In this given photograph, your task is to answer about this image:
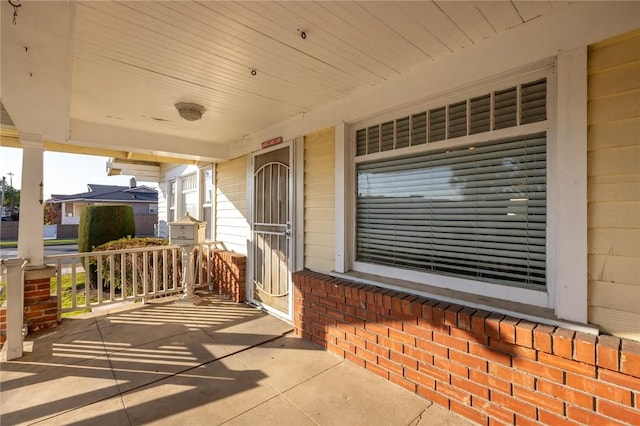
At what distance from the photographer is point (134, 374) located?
97.9 inches

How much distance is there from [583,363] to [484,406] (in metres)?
0.65

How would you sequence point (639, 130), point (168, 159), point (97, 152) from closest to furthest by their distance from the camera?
point (639, 130) < point (97, 152) < point (168, 159)

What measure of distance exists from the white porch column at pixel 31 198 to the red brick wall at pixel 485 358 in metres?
3.32

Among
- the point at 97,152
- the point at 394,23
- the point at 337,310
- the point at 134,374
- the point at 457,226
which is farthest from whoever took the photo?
the point at 97,152

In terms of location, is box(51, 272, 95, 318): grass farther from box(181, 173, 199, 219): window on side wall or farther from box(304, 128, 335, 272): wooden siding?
box(304, 128, 335, 272): wooden siding

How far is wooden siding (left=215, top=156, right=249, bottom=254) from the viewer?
4.59 meters

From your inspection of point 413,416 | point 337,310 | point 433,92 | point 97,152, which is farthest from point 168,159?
point 413,416

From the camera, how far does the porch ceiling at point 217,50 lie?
5.36 ft

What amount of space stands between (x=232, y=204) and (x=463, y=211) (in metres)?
3.63

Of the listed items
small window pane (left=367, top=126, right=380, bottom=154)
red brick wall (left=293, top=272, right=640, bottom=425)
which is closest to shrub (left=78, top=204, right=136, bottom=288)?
red brick wall (left=293, top=272, right=640, bottom=425)

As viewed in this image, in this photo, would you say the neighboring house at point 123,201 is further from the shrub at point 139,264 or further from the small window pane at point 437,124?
the small window pane at point 437,124

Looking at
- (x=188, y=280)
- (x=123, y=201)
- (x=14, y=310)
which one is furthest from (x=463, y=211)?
(x=123, y=201)

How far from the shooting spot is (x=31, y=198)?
324 cm

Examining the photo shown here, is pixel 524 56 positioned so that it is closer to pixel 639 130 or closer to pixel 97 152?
pixel 639 130
